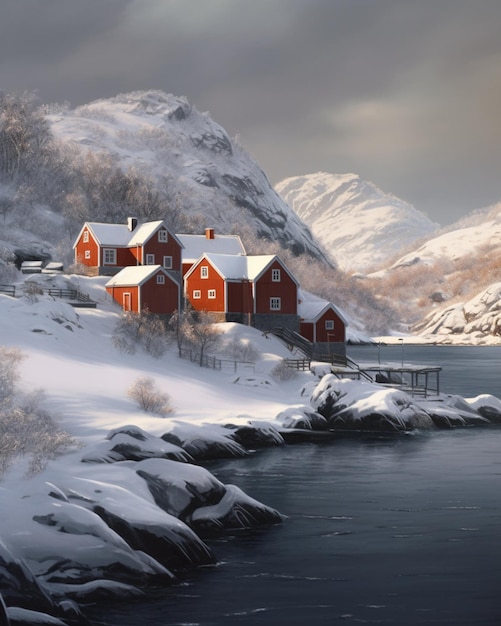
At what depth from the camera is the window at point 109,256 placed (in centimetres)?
7844

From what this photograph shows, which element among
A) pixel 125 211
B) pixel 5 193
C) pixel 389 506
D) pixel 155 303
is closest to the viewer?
pixel 389 506

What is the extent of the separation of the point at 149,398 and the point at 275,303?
2946 centimetres

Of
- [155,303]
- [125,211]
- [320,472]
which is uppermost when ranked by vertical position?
[125,211]

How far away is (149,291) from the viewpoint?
66000 millimetres

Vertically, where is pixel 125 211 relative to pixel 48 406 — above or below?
above

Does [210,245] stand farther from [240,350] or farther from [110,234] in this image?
[240,350]

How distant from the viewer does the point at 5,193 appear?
10762 centimetres

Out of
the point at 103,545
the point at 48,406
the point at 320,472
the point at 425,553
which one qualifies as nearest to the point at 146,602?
the point at 103,545

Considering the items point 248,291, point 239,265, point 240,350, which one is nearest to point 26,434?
point 240,350

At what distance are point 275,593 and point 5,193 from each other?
96520mm

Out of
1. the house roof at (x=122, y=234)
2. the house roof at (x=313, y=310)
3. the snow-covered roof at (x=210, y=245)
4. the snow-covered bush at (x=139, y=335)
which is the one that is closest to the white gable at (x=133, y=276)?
the snow-covered bush at (x=139, y=335)

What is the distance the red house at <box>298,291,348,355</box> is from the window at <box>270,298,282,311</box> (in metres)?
2.03

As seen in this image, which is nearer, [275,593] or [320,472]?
[275,593]

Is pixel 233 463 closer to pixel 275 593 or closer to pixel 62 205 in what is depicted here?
pixel 275 593
